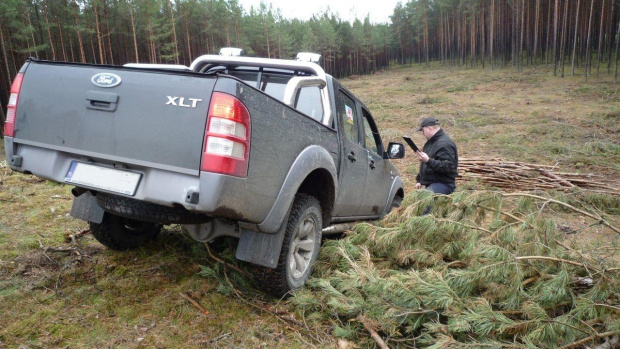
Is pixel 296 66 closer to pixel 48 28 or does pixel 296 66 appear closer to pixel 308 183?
pixel 308 183

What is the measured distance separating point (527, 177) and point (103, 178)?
895cm

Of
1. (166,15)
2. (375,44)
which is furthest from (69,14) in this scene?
(375,44)

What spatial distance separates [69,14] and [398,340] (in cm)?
3379

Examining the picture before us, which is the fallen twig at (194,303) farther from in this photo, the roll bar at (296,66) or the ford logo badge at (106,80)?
the roll bar at (296,66)

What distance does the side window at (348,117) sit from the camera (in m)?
3.87

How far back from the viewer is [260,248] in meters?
2.69

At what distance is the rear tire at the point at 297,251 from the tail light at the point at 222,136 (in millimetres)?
937

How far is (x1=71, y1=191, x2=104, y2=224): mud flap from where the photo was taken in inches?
126

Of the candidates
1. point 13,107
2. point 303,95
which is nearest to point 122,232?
point 13,107

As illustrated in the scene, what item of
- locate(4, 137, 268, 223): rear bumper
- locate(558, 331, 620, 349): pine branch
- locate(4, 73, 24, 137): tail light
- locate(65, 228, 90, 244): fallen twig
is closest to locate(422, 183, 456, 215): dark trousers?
locate(558, 331, 620, 349): pine branch

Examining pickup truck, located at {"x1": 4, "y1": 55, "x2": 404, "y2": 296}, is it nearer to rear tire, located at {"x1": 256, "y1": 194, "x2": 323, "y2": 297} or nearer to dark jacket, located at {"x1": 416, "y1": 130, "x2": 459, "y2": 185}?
rear tire, located at {"x1": 256, "y1": 194, "x2": 323, "y2": 297}

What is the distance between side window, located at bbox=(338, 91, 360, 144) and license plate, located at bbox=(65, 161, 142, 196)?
6.94ft

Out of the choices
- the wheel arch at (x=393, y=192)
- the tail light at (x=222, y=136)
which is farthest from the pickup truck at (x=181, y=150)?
the wheel arch at (x=393, y=192)

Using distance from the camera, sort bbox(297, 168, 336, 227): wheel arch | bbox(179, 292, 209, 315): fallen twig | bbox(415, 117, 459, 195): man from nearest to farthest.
Result: bbox(179, 292, 209, 315): fallen twig, bbox(297, 168, 336, 227): wheel arch, bbox(415, 117, 459, 195): man
